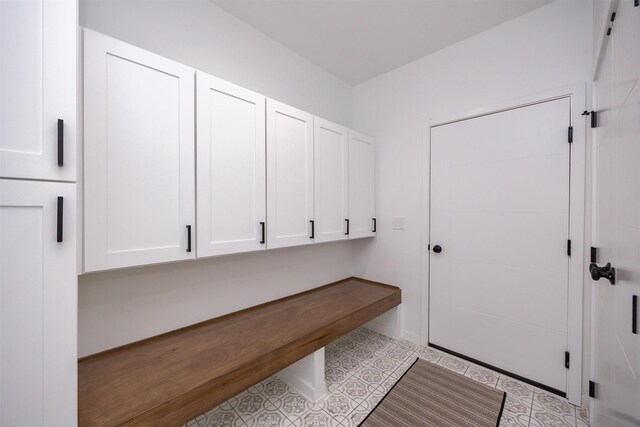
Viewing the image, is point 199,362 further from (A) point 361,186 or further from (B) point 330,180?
(A) point 361,186

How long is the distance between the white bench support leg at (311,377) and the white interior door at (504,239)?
1245mm

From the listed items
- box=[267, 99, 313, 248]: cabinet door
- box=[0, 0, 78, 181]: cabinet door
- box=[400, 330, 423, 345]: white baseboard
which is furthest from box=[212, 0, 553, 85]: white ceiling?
box=[400, 330, 423, 345]: white baseboard

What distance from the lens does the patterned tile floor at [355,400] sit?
152cm

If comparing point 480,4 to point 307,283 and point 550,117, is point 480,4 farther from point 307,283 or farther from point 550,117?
point 307,283

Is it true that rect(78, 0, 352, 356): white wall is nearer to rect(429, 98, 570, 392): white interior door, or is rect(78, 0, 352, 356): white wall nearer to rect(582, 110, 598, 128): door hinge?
rect(429, 98, 570, 392): white interior door

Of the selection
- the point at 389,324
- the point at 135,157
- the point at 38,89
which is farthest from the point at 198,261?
the point at 389,324

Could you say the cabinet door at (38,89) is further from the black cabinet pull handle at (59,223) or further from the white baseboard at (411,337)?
the white baseboard at (411,337)

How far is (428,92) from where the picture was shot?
7.77 feet

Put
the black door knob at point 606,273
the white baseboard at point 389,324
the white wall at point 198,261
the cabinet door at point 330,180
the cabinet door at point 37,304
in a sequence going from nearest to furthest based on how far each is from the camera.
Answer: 1. the cabinet door at point 37,304
2. the black door knob at point 606,273
3. the white wall at point 198,261
4. the cabinet door at point 330,180
5. the white baseboard at point 389,324

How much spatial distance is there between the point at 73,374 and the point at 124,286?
0.68m

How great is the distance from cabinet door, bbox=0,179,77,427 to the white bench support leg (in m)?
1.22

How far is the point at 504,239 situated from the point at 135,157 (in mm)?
2543

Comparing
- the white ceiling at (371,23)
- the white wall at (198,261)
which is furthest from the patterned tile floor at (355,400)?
the white ceiling at (371,23)

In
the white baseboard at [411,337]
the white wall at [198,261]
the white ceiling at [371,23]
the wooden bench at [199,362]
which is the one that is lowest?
the white baseboard at [411,337]
